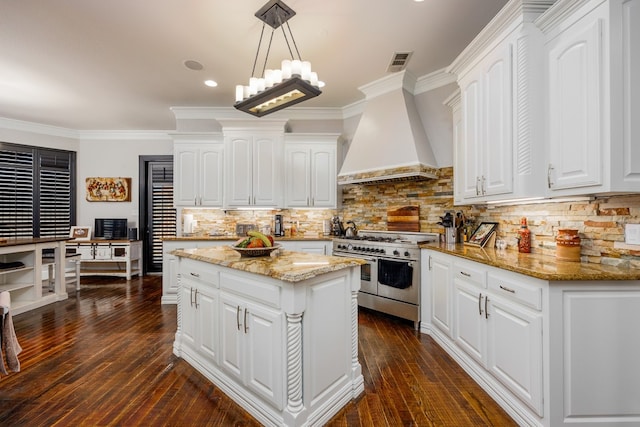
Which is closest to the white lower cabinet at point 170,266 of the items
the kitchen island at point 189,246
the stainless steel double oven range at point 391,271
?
the kitchen island at point 189,246

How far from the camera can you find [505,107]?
219cm

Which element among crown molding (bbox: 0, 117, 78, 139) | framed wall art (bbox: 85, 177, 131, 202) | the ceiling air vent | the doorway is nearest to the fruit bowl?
the ceiling air vent

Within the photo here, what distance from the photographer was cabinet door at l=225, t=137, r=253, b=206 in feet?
14.8

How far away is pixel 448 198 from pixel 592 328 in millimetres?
2235

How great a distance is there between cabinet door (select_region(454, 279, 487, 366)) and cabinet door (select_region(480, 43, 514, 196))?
0.83 m

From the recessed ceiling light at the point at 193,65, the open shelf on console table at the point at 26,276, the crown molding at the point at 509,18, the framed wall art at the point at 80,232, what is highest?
the recessed ceiling light at the point at 193,65

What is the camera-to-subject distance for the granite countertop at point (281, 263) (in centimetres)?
162

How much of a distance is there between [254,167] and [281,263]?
293 centimetres

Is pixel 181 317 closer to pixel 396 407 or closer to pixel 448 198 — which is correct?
pixel 396 407

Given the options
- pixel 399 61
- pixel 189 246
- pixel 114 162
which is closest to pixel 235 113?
pixel 189 246

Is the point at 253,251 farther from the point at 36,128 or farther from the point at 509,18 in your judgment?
the point at 36,128

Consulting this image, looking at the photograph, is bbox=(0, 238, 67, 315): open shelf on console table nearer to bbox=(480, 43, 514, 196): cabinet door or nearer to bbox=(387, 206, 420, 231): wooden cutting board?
bbox=(387, 206, 420, 231): wooden cutting board

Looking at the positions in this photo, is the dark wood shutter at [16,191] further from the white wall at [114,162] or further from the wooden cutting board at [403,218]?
the wooden cutting board at [403,218]

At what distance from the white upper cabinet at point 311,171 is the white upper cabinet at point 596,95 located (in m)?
3.04
